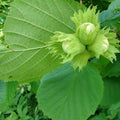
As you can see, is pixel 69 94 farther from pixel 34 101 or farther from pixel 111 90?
pixel 34 101

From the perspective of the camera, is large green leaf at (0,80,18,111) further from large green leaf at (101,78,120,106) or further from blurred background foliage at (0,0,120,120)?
large green leaf at (101,78,120,106)

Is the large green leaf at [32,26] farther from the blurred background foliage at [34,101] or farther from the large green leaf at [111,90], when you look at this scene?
the large green leaf at [111,90]

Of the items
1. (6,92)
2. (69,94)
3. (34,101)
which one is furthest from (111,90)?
(34,101)

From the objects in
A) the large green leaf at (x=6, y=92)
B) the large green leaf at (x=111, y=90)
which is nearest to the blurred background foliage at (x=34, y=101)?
the large green leaf at (x=111, y=90)

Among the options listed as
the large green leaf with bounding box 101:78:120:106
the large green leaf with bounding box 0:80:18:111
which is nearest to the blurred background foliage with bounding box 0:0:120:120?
the large green leaf with bounding box 101:78:120:106

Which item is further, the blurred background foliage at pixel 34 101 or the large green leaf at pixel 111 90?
the large green leaf at pixel 111 90

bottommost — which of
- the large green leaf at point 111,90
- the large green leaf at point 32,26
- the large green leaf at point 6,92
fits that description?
the large green leaf at point 111,90
